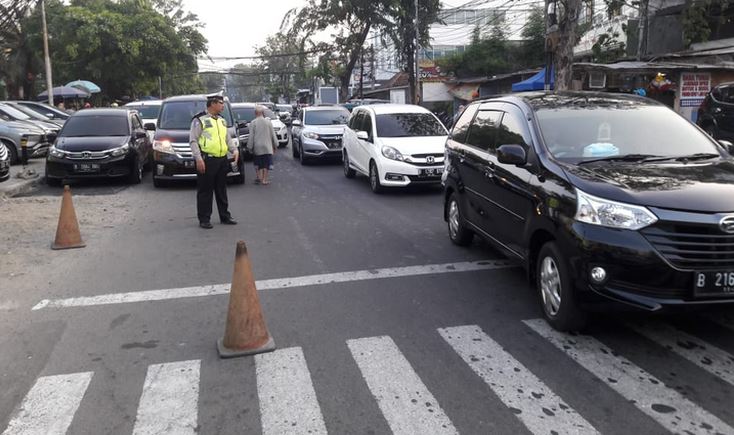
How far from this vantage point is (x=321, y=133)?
17.2 m

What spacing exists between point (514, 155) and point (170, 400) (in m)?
3.25

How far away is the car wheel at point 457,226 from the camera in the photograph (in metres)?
7.35

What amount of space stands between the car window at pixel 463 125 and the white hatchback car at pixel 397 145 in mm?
3594

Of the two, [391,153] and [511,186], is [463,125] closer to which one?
[511,186]

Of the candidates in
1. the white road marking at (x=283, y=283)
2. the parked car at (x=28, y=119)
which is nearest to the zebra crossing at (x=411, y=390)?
the white road marking at (x=283, y=283)

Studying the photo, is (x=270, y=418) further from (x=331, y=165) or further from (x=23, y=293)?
(x=331, y=165)

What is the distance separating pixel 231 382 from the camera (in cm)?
406

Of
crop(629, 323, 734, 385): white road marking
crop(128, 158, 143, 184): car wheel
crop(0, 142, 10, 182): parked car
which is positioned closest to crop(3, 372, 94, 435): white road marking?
crop(629, 323, 734, 385): white road marking

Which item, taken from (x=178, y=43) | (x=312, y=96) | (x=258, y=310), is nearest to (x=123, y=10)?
(x=178, y=43)

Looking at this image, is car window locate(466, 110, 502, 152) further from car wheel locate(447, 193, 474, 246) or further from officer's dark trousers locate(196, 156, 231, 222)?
officer's dark trousers locate(196, 156, 231, 222)

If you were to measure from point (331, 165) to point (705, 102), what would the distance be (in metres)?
9.40

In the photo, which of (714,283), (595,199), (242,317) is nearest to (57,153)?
(242,317)

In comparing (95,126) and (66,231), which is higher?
(95,126)

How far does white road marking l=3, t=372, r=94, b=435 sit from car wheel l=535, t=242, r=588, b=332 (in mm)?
3320
